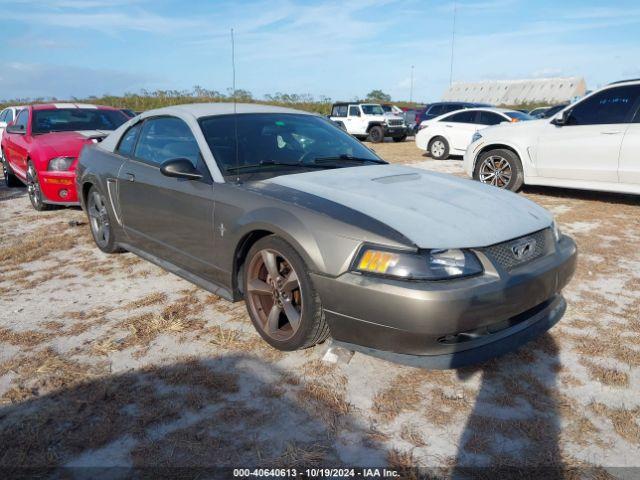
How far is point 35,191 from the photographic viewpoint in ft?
21.8

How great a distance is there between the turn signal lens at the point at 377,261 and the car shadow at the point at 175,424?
0.70m

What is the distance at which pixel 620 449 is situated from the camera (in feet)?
6.81

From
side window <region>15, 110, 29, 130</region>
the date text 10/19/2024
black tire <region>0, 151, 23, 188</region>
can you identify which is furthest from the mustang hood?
black tire <region>0, 151, 23, 188</region>

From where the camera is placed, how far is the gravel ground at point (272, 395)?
205 centimetres

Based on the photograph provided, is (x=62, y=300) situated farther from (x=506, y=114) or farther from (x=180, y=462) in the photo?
(x=506, y=114)

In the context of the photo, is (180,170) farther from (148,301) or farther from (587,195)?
(587,195)

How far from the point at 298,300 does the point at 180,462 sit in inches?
42.4

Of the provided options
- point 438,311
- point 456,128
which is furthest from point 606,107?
point 456,128

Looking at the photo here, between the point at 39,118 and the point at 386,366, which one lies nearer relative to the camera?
the point at 386,366

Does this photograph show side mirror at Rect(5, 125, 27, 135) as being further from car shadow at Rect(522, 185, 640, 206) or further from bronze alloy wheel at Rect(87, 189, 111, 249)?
car shadow at Rect(522, 185, 640, 206)

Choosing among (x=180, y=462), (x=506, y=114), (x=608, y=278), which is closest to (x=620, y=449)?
(x=180, y=462)

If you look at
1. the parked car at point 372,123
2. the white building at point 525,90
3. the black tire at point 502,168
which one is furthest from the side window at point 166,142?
the white building at point 525,90

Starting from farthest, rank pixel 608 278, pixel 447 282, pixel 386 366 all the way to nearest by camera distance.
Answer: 1. pixel 608 278
2. pixel 386 366
3. pixel 447 282

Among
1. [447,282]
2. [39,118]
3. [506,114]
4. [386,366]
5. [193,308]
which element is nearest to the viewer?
[447,282]
